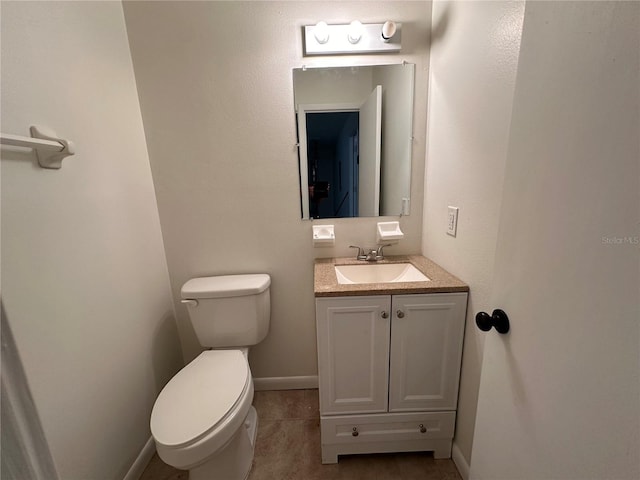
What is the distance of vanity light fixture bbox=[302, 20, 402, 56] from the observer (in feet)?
4.09

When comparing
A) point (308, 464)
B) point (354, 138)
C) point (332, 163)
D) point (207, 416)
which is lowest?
point (308, 464)

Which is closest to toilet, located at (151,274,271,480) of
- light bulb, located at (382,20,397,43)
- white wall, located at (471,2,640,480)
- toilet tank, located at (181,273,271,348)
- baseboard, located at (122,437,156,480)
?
toilet tank, located at (181,273,271,348)

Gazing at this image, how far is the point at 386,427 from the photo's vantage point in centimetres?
121

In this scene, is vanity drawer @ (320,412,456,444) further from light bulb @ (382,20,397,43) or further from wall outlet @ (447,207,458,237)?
light bulb @ (382,20,397,43)

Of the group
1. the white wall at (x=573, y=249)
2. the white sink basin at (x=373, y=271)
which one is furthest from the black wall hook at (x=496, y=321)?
the white sink basin at (x=373, y=271)

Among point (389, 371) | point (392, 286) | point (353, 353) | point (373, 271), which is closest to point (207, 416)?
point (353, 353)

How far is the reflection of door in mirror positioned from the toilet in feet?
1.94

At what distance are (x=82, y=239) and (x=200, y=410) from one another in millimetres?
797

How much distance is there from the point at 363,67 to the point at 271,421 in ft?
6.63

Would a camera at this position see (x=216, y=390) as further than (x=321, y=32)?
No

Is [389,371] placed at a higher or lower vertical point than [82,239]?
lower

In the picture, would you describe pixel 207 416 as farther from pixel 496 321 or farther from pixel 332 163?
pixel 332 163

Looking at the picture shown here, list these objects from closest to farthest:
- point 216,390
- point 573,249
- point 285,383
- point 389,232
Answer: point 573,249, point 216,390, point 389,232, point 285,383

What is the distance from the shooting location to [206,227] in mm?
1474
